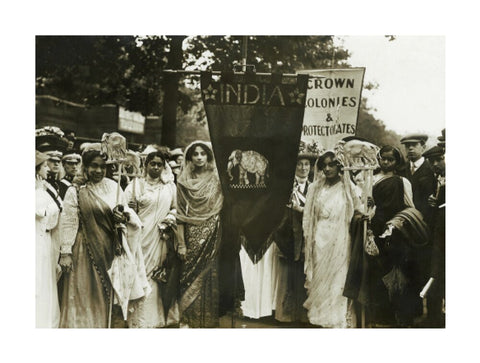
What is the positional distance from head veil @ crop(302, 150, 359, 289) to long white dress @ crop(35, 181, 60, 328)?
1996mm

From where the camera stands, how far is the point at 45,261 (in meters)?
5.04

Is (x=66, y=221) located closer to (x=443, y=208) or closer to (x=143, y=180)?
(x=143, y=180)

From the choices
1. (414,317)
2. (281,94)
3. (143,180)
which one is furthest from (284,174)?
(414,317)

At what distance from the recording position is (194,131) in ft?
16.5

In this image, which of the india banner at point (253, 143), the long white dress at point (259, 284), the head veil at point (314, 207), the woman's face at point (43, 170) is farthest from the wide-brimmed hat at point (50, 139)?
the head veil at point (314, 207)

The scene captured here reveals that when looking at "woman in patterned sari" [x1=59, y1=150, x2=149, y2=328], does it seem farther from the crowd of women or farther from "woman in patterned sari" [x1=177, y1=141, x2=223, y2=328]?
"woman in patterned sari" [x1=177, y1=141, x2=223, y2=328]

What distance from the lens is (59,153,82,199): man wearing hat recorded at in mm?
5023

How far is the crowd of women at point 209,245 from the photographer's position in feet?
16.5

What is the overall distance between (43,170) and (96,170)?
41cm

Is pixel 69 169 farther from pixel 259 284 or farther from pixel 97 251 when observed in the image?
pixel 259 284

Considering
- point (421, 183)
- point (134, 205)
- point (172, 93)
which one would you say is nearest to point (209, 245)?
point (134, 205)

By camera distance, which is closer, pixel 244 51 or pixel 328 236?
pixel 244 51

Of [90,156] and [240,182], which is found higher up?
[90,156]

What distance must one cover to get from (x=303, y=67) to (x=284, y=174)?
862 millimetres
